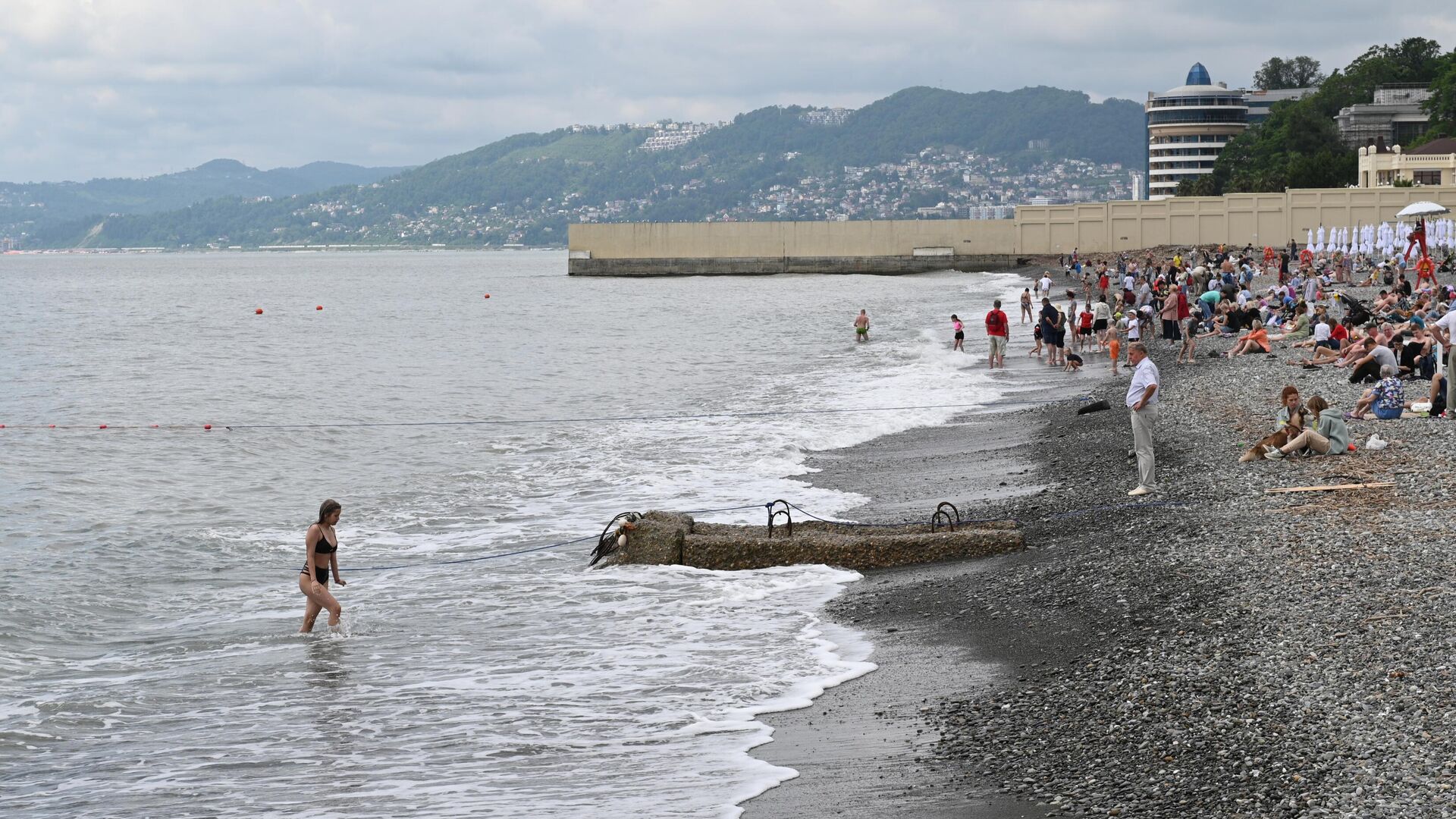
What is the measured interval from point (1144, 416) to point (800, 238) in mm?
102896

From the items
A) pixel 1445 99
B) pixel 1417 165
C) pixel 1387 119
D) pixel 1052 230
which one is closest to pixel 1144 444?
pixel 1052 230

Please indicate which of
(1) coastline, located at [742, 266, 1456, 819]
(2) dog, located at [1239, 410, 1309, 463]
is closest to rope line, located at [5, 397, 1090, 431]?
(2) dog, located at [1239, 410, 1309, 463]

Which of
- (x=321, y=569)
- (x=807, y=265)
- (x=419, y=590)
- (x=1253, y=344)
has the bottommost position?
(x=419, y=590)

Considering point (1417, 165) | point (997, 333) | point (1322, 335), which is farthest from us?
point (1417, 165)

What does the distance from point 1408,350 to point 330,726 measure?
1738 centimetres

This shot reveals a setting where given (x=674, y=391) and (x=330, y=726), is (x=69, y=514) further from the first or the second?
(x=674, y=391)

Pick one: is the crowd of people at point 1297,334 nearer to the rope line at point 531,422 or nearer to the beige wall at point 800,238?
the rope line at point 531,422

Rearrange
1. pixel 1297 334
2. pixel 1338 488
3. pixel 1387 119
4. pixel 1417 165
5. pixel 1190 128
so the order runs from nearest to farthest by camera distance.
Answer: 1. pixel 1338 488
2. pixel 1297 334
3. pixel 1417 165
4. pixel 1387 119
5. pixel 1190 128

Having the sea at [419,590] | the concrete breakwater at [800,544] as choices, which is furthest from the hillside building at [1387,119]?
the concrete breakwater at [800,544]

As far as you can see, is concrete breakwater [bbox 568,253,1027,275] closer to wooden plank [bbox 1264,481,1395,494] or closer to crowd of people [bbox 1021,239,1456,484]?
crowd of people [bbox 1021,239,1456,484]

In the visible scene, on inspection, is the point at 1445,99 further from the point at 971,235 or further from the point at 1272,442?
the point at 1272,442

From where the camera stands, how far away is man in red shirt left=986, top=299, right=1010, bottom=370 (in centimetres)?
3012

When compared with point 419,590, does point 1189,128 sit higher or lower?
higher

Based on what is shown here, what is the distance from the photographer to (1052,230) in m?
105
